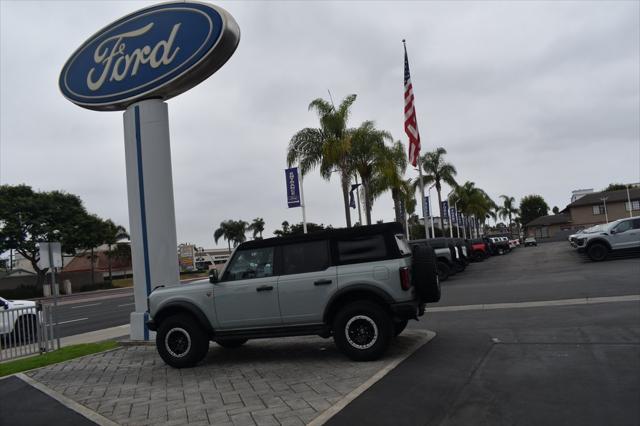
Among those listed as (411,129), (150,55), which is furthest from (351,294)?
(411,129)

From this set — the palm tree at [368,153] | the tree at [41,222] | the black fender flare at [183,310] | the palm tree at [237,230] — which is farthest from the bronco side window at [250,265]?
the palm tree at [237,230]

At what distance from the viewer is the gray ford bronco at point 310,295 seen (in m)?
7.34

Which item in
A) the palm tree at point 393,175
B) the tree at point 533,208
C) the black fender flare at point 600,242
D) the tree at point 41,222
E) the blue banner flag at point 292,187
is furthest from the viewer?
the tree at point 533,208

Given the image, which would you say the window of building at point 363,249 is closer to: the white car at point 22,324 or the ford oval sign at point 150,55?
the ford oval sign at point 150,55

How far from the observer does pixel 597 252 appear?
22391mm

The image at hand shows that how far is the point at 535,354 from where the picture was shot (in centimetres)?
702

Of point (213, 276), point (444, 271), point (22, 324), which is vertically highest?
point (213, 276)

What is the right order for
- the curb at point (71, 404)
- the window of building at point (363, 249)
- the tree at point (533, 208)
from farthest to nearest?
the tree at point (533, 208) → the window of building at point (363, 249) → the curb at point (71, 404)

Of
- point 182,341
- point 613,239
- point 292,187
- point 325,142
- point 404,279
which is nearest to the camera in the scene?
point 404,279

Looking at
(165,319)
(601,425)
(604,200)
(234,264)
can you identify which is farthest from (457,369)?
(604,200)

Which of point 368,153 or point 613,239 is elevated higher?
point 368,153

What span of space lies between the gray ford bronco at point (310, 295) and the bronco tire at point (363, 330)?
0.04 ft

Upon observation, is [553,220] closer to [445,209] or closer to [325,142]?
[445,209]

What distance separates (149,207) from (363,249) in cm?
566
